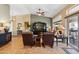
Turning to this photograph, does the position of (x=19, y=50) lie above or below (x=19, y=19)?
below

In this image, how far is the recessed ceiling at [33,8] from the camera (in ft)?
14.6

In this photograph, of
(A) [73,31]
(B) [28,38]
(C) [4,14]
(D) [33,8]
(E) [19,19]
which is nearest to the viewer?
(C) [4,14]

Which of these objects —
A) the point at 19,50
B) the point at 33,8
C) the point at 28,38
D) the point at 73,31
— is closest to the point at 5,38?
the point at 19,50

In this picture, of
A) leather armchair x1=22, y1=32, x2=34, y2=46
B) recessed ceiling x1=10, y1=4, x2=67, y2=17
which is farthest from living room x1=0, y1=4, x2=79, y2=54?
leather armchair x1=22, y1=32, x2=34, y2=46

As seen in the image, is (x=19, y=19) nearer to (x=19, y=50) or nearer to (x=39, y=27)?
(x=39, y=27)

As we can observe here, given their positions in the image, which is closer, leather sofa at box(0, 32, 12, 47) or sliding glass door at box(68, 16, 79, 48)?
sliding glass door at box(68, 16, 79, 48)

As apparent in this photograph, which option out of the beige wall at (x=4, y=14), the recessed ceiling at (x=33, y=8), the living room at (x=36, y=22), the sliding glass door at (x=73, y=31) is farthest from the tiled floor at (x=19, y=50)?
the recessed ceiling at (x=33, y=8)

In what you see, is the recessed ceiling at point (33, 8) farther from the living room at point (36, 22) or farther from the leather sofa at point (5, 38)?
the leather sofa at point (5, 38)

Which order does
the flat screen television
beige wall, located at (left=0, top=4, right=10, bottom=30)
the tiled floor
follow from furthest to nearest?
the flat screen television < the tiled floor < beige wall, located at (left=0, top=4, right=10, bottom=30)

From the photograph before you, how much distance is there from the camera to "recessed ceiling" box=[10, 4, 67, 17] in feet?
14.6

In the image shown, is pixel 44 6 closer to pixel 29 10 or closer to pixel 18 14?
pixel 29 10

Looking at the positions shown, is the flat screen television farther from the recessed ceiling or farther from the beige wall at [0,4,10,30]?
the beige wall at [0,4,10,30]

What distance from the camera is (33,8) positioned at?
4.73 m

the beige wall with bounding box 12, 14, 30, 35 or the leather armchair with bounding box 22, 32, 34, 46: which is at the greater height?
the beige wall with bounding box 12, 14, 30, 35
